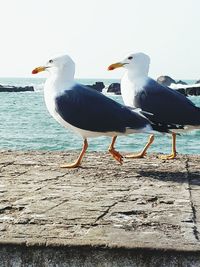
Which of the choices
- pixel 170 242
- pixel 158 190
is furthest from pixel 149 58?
pixel 170 242

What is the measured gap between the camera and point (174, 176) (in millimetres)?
6246

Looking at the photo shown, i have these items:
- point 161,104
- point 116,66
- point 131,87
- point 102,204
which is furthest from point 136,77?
point 102,204

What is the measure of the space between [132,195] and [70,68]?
228cm

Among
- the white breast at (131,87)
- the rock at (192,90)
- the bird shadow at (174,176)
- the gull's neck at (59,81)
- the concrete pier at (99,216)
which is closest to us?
the concrete pier at (99,216)

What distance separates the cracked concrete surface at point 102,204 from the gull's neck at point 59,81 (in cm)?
83

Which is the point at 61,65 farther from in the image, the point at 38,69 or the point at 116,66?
the point at 116,66

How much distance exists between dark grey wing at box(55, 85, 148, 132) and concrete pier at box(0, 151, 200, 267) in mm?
477

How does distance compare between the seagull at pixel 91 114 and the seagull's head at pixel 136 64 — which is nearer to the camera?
the seagull at pixel 91 114

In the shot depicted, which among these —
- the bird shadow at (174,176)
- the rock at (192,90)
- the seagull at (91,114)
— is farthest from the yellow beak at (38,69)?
the rock at (192,90)

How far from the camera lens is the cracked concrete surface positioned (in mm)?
3723

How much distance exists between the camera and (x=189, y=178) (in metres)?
6.13

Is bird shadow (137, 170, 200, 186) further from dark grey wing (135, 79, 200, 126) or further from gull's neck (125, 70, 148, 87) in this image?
gull's neck (125, 70, 148, 87)

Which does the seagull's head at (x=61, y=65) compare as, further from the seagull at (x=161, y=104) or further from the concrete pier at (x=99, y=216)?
the concrete pier at (x=99, y=216)

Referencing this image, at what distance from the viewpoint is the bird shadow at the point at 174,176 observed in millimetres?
5969
